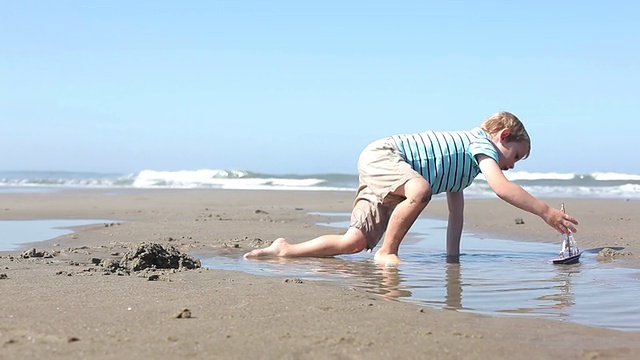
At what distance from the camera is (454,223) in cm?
550

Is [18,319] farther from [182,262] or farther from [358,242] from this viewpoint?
[358,242]

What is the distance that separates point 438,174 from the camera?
509 cm

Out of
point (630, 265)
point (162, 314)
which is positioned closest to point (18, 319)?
point (162, 314)

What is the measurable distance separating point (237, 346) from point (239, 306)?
24.7 inches

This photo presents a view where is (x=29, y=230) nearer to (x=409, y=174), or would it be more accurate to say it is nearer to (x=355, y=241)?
(x=355, y=241)

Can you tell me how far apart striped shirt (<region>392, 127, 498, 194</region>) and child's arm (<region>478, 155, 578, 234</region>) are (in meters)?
0.26

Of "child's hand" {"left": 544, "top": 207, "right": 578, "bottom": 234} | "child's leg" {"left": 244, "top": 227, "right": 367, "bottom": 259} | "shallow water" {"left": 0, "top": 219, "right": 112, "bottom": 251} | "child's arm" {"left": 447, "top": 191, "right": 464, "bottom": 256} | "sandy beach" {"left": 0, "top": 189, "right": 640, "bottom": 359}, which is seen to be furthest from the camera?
"shallow water" {"left": 0, "top": 219, "right": 112, "bottom": 251}

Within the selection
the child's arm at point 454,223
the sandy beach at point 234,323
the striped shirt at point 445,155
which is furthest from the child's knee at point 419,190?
the sandy beach at point 234,323

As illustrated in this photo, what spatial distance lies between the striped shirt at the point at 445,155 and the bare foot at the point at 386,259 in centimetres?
56

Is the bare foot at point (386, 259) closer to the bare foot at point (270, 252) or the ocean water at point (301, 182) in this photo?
the bare foot at point (270, 252)

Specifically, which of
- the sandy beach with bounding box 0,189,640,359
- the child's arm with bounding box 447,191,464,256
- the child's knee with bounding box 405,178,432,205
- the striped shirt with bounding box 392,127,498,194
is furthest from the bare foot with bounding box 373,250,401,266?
the sandy beach with bounding box 0,189,640,359

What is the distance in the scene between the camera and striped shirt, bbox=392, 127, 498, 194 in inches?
198

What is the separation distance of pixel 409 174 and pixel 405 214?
0.87 ft

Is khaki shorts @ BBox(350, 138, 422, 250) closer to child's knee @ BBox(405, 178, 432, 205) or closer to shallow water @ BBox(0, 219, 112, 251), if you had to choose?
child's knee @ BBox(405, 178, 432, 205)
